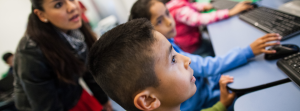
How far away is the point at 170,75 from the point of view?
0.40 metres

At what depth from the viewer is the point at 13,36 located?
1911mm

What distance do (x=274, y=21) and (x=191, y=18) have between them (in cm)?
48

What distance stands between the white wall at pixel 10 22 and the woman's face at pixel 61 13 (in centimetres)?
159

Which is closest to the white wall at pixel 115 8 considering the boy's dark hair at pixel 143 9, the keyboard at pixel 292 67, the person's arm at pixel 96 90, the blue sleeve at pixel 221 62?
the person's arm at pixel 96 90

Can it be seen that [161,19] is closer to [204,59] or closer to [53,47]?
[204,59]

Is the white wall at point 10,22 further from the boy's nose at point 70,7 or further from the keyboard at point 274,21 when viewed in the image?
the keyboard at point 274,21

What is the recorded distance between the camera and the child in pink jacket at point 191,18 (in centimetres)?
100

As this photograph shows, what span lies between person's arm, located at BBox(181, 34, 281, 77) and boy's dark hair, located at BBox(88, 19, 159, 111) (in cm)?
35

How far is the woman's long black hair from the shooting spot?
75cm

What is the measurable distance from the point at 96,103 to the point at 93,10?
5.86 feet

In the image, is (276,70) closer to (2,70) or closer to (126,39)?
(126,39)

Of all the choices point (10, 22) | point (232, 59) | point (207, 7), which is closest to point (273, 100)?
point (232, 59)

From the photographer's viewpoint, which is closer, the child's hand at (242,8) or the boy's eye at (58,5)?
the boy's eye at (58,5)

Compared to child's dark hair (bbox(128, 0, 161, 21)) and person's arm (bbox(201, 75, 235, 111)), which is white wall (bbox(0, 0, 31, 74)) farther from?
person's arm (bbox(201, 75, 235, 111))
